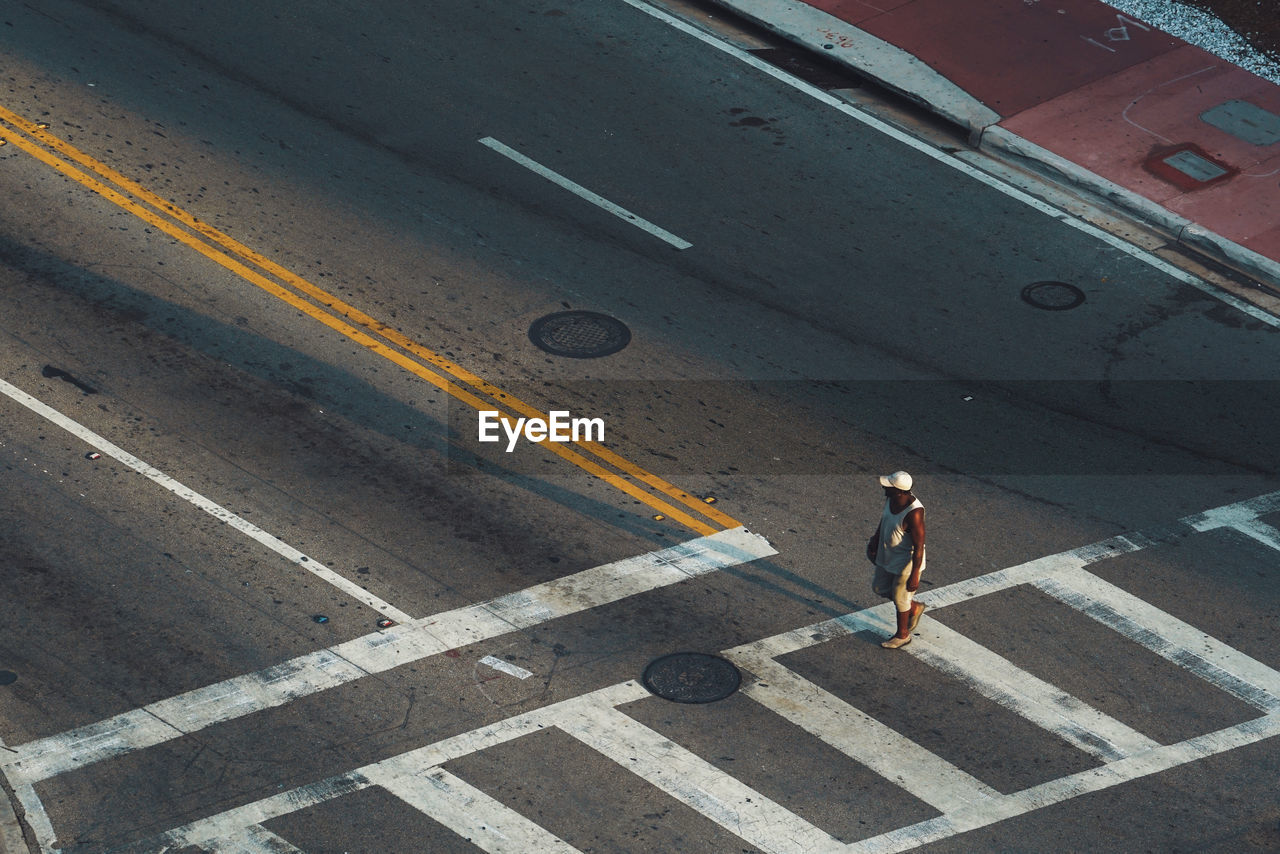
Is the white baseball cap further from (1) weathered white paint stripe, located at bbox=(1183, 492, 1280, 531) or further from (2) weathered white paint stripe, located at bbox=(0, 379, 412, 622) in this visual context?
(2) weathered white paint stripe, located at bbox=(0, 379, 412, 622)

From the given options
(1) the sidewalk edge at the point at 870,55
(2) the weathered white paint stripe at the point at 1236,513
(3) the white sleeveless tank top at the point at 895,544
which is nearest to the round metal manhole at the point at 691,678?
(3) the white sleeveless tank top at the point at 895,544

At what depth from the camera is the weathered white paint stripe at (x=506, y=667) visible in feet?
37.2

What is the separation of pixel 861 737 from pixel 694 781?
1.12 metres

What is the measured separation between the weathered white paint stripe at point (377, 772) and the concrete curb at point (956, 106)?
27.0 ft

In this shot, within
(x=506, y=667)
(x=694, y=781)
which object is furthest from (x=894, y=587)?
(x=506, y=667)

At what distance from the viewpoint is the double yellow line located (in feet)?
42.7

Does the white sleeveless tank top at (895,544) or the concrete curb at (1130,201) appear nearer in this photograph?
the white sleeveless tank top at (895,544)

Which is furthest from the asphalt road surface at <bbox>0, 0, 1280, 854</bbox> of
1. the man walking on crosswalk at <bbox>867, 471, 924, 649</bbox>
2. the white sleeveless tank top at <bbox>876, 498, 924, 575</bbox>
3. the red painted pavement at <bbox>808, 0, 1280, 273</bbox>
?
the red painted pavement at <bbox>808, 0, 1280, 273</bbox>

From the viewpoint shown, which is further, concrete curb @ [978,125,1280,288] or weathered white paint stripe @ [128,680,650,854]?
concrete curb @ [978,125,1280,288]

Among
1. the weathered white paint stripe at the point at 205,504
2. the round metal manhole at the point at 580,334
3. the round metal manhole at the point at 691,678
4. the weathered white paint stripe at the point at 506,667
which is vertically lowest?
the weathered white paint stripe at the point at 205,504

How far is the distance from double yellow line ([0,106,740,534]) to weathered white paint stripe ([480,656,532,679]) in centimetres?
196

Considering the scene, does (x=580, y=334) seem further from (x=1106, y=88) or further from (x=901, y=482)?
(x=1106, y=88)

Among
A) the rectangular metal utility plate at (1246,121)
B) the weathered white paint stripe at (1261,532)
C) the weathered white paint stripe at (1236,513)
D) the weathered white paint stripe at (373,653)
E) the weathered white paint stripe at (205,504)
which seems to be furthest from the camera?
the rectangular metal utility plate at (1246,121)

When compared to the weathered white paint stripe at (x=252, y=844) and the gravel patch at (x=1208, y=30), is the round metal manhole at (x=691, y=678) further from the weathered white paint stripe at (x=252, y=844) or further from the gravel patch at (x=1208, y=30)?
the gravel patch at (x=1208, y=30)
